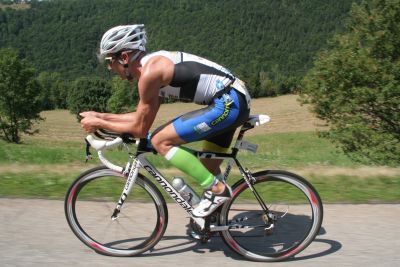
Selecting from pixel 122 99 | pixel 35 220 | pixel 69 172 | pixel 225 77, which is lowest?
pixel 122 99

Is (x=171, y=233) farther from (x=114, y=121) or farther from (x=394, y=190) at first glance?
(x=394, y=190)

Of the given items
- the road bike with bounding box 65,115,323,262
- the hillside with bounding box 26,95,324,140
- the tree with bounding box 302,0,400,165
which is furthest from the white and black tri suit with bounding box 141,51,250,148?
the hillside with bounding box 26,95,324,140

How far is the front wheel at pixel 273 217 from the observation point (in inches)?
153

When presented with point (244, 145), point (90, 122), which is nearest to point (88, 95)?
point (90, 122)

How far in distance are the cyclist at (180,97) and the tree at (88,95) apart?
231 ft

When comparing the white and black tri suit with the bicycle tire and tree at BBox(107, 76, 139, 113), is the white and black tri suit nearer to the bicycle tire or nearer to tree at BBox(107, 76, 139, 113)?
the bicycle tire

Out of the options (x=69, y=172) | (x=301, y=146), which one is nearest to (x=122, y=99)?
(x=301, y=146)

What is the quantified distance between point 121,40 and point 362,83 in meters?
16.9

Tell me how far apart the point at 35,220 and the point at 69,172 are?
235 cm

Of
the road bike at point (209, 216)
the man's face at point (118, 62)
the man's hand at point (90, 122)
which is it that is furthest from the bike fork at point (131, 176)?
the man's face at point (118, 62)

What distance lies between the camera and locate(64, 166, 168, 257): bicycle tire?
13.0 feet

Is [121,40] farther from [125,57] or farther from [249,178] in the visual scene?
[249,178]

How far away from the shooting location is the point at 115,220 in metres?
4.22

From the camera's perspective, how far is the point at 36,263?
3633 millimetres
